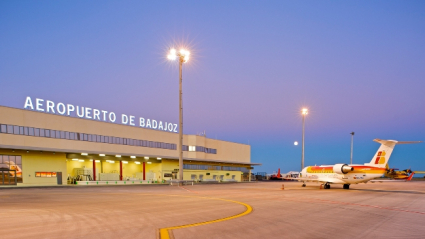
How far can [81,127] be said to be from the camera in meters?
48.9

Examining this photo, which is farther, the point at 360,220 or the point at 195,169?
the point at 195,169

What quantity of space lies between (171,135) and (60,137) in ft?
85.2

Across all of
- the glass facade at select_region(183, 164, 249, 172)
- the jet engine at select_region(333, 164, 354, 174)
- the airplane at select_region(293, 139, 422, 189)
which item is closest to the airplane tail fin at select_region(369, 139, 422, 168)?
the airplane at select_region(293, 139, 422, 189)

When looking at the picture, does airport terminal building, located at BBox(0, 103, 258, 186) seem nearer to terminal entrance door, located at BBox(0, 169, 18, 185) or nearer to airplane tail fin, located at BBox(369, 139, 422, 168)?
A: terminal entrance door, located at BBox(0, 169, 18, 185)

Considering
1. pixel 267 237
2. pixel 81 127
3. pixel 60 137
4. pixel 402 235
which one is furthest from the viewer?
pixel 81 127

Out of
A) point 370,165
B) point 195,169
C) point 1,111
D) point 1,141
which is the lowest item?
point 195,169

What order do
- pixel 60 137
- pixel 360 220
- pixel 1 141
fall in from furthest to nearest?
pixel 60 137
pixel 1 141
pixel 360 220

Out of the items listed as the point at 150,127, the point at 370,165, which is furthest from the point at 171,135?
the point at 370,165

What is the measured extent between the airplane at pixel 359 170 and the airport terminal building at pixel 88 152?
30408 mm

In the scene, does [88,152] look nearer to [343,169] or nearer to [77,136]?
[77,136]

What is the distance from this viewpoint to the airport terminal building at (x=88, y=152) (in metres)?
39.3

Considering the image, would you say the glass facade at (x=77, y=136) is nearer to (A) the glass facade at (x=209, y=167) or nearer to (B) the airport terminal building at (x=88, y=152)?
(B) the airport terminal building at (x=88, y=152)

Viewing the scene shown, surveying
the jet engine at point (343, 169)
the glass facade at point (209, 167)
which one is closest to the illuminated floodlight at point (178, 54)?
the jet engine at point (343, 169)

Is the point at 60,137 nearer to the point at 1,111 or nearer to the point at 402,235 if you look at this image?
the point at 1,111
